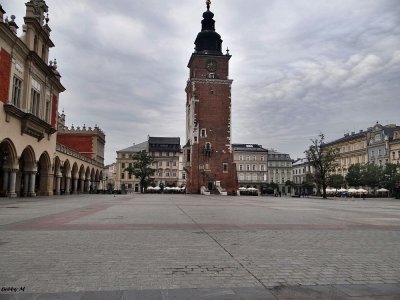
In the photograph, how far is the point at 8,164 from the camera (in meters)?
31.3

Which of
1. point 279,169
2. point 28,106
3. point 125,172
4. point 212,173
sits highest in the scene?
point 279,169

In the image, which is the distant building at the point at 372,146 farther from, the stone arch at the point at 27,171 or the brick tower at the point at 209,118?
the stone arch at the point at 27,171

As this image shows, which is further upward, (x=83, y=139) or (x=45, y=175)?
(x=83, y=139)

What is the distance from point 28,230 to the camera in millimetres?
10664

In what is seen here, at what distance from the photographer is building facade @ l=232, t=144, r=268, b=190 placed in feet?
393

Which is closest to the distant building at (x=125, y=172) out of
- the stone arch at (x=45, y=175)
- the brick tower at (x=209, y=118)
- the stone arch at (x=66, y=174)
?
the brick tower at (x=209, y=118)

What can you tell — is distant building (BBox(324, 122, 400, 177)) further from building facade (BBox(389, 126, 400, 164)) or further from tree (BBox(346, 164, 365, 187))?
tree (BBox(346, 164, 365, 187))

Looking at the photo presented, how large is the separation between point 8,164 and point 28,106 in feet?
18.5

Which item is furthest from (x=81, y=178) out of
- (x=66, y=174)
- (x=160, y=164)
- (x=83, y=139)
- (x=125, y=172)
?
(x=160, y=164)

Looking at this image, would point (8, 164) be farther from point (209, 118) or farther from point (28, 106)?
point (209, 118)

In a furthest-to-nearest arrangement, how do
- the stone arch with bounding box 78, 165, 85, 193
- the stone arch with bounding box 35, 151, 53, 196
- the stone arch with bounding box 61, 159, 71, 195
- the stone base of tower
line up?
the stone base of tower, the stone arch with bounding box 78, 165, 85, 193, the stone arch with bounding box 61, 159, 71, 195, the stone arch with bounding box 35, 151, 53, 196

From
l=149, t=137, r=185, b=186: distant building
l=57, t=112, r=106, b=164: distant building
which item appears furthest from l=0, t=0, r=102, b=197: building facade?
l=149, t=137, r=185, b=186: distant building

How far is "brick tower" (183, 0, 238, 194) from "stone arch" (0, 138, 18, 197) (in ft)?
142

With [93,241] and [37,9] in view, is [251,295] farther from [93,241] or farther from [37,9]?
[37,9]
